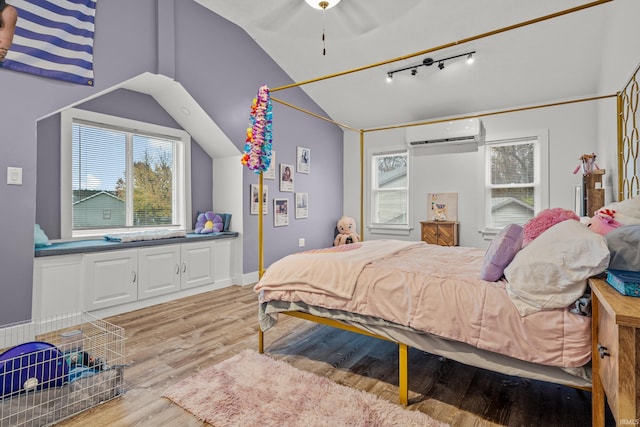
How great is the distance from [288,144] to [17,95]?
3089mm

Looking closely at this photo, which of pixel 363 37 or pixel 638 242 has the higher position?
pixel 363 37

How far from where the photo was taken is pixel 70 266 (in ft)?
9.63

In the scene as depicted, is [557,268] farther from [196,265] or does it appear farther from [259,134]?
[196,265]

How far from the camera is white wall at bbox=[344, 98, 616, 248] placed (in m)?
4.22

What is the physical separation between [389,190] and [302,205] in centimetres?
168

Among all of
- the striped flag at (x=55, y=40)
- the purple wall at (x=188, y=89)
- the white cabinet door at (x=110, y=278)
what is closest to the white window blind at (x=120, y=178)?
the purple wall at (x=188, y=89)

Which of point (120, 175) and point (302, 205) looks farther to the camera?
point (302, 205)

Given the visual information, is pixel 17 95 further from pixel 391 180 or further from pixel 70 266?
pixel 391 180

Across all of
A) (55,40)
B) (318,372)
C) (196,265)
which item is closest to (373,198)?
(196,265)

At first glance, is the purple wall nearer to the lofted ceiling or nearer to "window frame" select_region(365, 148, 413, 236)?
the lofted ceiling

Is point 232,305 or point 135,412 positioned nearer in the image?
point 135,412

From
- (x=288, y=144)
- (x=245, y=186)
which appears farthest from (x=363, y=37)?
(x=245, y=186)

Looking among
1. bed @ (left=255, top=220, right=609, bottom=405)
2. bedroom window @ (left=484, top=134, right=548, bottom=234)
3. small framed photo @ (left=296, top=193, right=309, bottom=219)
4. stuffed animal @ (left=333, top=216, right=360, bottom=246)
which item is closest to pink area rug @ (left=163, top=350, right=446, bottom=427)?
bed @ (left=255, top=220, right=609, bottom=405)

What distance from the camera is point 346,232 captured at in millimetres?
5906
